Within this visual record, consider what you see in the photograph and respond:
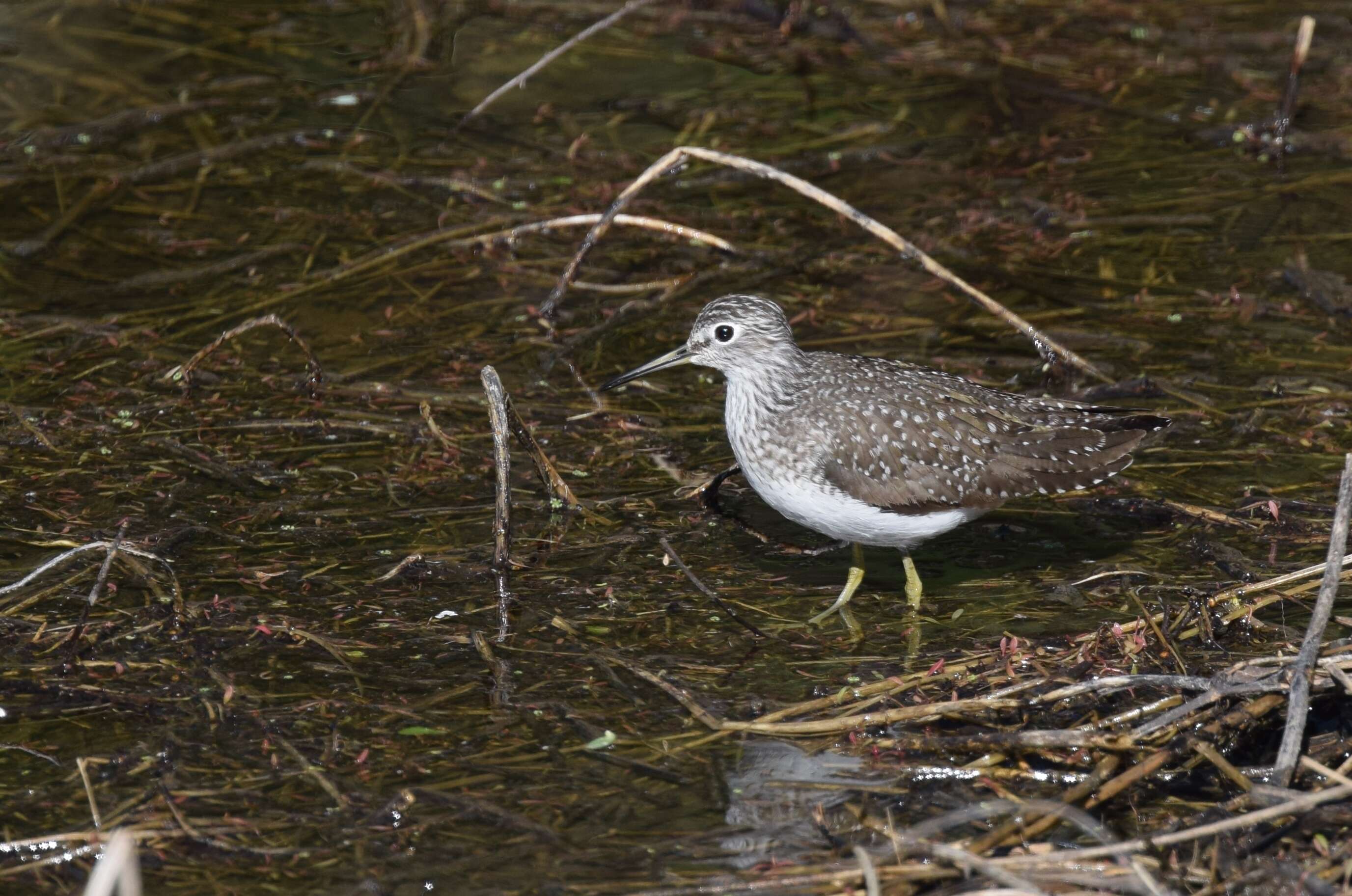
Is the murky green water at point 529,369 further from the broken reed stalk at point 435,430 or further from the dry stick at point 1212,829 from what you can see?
the dry stick at point 1212,829

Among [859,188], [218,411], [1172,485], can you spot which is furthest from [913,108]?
[218,411]

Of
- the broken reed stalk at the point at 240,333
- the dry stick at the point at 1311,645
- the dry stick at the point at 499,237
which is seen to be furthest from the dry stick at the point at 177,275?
the dry stick at the point at 1311,645

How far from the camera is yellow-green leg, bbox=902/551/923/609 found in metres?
7.02

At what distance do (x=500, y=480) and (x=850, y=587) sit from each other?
1.66m

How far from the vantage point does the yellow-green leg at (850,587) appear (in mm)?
6898

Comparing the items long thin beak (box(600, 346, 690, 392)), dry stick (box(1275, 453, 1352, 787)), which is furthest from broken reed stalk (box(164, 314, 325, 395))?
dry stick (box(1275, 453, 1352, 787))

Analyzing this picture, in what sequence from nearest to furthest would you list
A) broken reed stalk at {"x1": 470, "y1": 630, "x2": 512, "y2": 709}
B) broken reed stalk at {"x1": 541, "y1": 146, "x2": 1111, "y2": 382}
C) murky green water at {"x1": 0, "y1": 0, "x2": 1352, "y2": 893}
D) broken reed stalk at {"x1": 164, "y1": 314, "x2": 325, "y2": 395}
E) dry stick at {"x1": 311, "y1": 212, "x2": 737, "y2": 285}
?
murky green water at {"x1": 0, "y1": 0, "x2": 1352, "y2": 893}, broken reed stalk at {"x1": 470, "y1": 630, "x2": 512, "y2": 709}, broken reed stalk at {"x1": 164, "y1": 314, "x2": 325, "y2": 395}, broken reed stalk at {"x1": 541, "y1": 146, "x2": 1111, "y2": 382}, dry stick at {"x1": 311, "y1": 212, "x2": 737, "y2": 285}

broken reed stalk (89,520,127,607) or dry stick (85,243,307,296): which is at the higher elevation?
dry stick (85,243,307,296)

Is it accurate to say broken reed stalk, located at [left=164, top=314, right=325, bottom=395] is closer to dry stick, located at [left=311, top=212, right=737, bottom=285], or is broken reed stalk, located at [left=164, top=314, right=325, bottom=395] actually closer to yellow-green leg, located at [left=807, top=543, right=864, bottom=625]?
dry stick, located at [left=311, top=212, right=737, bottom=285]

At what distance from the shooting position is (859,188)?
10680 mm

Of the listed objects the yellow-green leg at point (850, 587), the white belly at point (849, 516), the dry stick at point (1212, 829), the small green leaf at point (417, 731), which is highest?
the white belly at point (849, 516)

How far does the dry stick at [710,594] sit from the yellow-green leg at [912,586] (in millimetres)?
704

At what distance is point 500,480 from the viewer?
263 inches

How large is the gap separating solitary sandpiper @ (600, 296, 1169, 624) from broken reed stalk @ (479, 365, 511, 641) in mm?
1091
